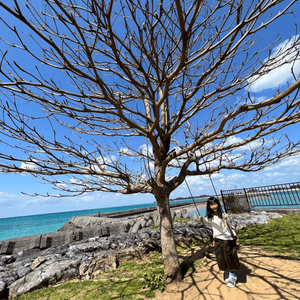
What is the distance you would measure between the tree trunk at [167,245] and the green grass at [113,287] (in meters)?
0.27

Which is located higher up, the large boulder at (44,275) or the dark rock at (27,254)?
the dark rock at (27,254)

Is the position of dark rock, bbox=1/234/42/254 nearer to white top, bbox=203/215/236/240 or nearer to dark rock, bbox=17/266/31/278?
dark rock, bbox=17/266/31/278

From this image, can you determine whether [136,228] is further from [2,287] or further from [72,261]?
[2,287]

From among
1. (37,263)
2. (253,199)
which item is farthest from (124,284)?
(253,199)

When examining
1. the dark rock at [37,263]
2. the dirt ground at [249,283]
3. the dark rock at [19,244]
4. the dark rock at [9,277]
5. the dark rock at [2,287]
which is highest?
the dark rock at [19,244]

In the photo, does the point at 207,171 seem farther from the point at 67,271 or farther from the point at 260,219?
the point at 260,219

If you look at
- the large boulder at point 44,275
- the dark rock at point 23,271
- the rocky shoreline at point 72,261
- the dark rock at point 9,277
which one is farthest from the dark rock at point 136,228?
the dark rock at point 9,277

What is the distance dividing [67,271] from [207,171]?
4.28 metres

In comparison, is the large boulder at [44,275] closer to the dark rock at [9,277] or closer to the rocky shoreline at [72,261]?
the rocky shoreline at [72,261]

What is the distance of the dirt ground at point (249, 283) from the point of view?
2.91 metres

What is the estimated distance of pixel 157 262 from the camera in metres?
4.55

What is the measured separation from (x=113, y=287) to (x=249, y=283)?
2647mm

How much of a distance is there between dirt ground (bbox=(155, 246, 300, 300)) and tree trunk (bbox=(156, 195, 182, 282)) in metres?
0.24

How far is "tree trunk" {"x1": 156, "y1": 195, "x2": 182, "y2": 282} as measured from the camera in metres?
3.67
